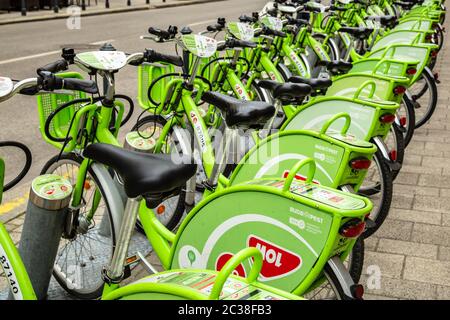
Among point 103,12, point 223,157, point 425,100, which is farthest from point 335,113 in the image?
point 103,12

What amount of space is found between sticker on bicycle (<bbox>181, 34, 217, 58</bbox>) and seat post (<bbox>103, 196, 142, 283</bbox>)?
211cm

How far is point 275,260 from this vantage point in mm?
2615

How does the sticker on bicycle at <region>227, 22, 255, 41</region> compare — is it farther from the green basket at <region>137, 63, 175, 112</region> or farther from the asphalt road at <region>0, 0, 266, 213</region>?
the asphalt road at <region>0, 0, 266, 213</region>

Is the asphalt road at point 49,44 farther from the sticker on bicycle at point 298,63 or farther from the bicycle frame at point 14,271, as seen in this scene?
the bicycle frame at point 14,271

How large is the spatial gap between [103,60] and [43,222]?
877mm

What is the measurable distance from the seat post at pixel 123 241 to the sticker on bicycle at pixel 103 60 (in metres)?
1.08

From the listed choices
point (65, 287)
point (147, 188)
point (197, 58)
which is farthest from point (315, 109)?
point (147, 188)

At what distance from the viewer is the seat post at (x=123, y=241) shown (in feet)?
7.43

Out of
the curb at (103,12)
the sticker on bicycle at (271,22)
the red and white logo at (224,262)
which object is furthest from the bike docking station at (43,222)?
the curb at (103,12)

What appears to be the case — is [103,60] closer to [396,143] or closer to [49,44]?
[396,143]

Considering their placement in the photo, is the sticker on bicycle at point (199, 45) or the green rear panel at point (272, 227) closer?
the green rear panel at point (272, 227)

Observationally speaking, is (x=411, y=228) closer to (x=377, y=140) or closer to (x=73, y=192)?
(x=377, y=140)

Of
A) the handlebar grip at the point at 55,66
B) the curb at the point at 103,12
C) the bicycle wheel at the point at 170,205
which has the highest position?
the handlebar grip at the point at 55,66

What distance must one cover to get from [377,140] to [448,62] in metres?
8.73
